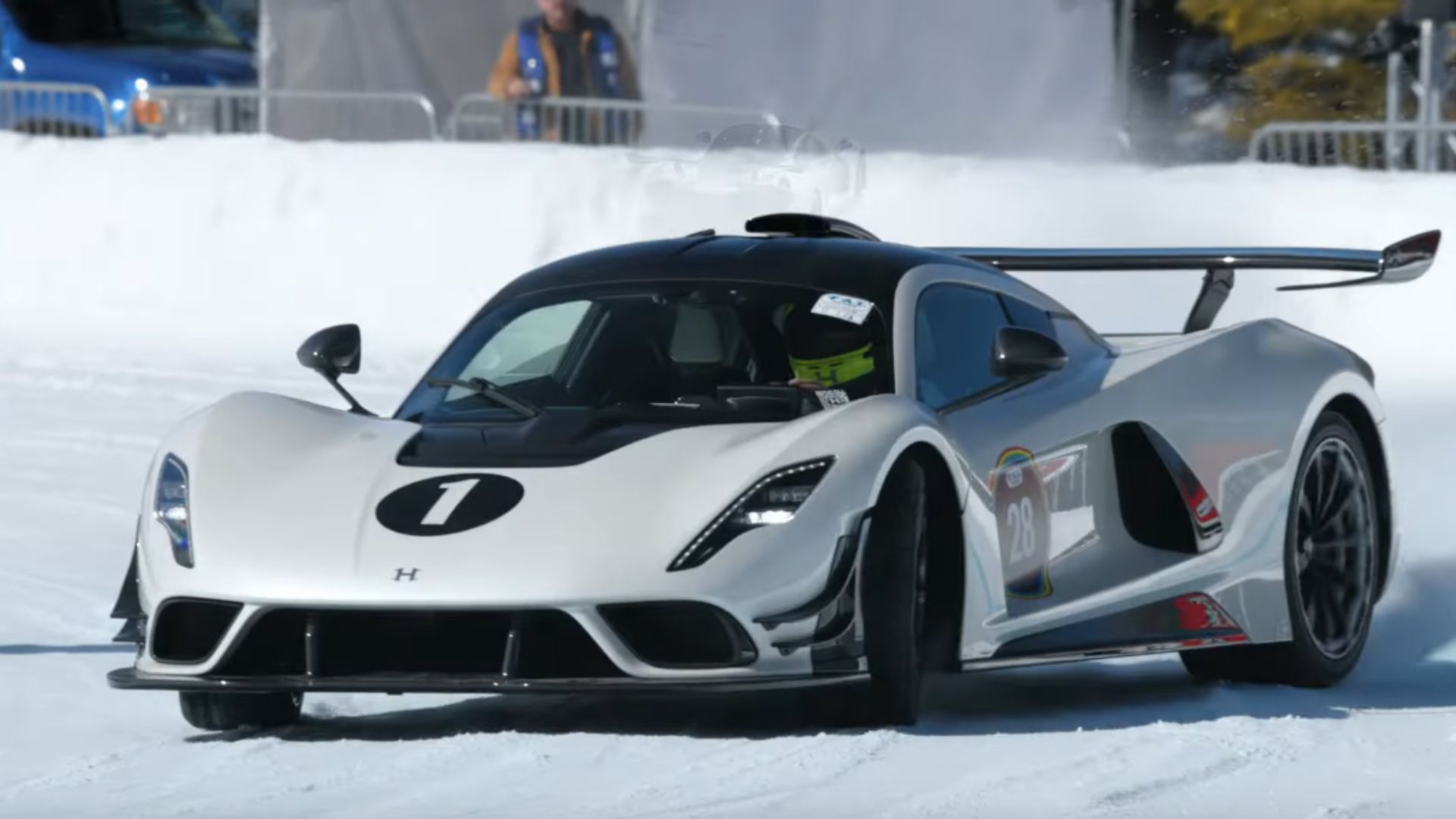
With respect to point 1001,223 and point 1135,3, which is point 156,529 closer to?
point 1001,223

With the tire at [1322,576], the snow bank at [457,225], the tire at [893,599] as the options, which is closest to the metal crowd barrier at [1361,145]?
the snow bank at [457,225]

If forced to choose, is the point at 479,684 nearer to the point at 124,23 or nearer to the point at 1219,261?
the point at 1219,261

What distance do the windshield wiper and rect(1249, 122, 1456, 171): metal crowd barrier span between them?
28.4 ft

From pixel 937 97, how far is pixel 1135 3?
1486 mm

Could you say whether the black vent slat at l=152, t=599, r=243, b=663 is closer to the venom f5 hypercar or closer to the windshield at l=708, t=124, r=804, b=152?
the venom f5 hypercar

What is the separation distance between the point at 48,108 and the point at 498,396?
509 inches

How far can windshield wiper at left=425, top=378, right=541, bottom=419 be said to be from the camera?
265 inches

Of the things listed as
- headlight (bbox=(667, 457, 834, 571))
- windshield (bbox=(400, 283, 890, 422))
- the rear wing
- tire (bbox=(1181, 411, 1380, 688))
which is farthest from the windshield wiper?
tire (bbox=(1181, 411, 1380, 688))

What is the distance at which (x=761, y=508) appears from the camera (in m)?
6.00

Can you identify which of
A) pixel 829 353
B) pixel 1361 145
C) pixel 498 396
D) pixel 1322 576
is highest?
pixel 1361 145

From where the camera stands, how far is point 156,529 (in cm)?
635

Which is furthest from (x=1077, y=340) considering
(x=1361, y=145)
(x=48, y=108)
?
(x=48, y=108)

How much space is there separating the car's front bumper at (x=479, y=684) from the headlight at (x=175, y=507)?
0.27 meters

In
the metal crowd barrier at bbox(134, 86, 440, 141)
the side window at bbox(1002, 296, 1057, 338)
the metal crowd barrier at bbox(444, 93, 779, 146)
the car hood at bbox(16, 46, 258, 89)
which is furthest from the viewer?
the car hood at bbox(16, 46, 258, 89)
